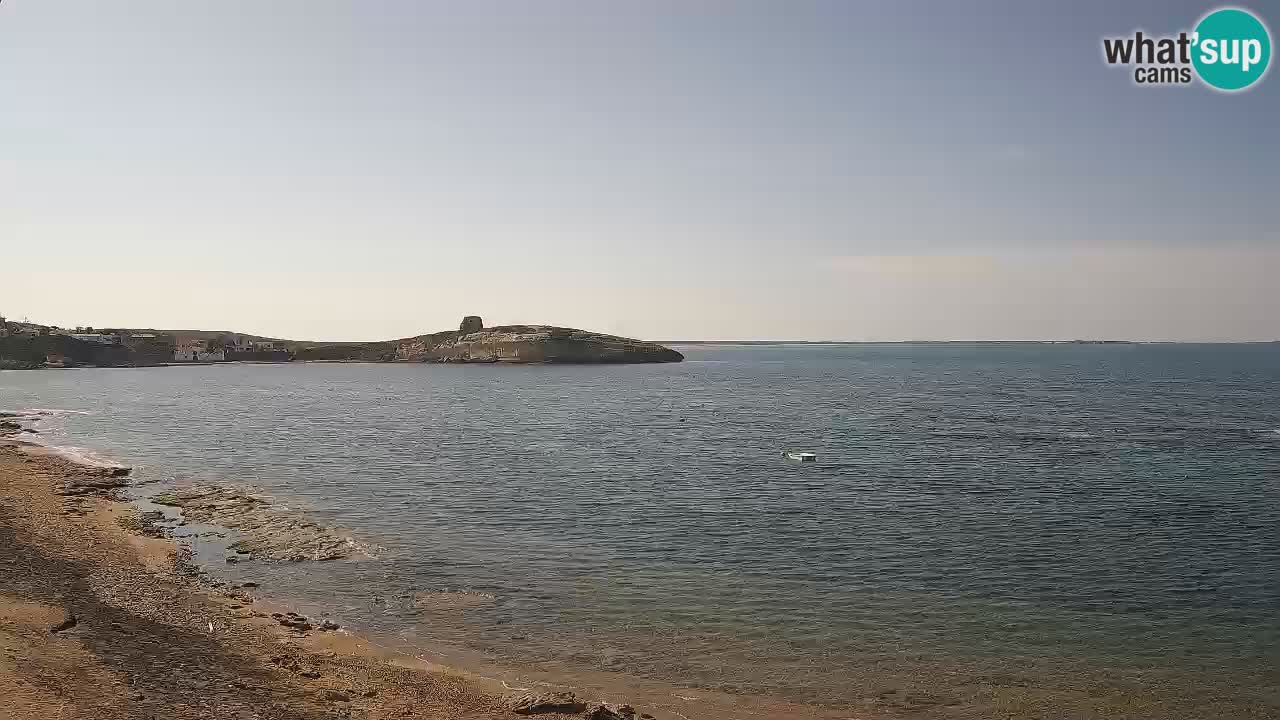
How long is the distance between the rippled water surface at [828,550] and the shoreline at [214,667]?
6.29ft

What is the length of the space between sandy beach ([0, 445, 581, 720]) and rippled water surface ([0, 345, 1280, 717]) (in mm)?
3435

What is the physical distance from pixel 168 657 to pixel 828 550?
1050 inches

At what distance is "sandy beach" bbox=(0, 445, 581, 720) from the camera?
60.8 feet

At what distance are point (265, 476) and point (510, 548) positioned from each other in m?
29.2

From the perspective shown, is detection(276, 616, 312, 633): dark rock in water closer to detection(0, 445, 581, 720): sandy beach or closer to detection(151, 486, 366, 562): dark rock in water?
detection(0, 445, 581, 720): sandy beach

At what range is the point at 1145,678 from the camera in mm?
23406

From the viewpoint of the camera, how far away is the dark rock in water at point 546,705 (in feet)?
65.9

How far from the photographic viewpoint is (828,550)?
3766cm

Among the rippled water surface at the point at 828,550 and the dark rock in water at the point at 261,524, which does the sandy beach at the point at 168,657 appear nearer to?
the rippled water surface at the point at 828,550

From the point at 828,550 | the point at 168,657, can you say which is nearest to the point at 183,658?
the point at 168,657

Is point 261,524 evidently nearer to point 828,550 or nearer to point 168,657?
point 168,657

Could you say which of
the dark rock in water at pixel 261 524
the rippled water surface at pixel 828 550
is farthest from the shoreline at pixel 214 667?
the dark rock in water at pixel 261 524

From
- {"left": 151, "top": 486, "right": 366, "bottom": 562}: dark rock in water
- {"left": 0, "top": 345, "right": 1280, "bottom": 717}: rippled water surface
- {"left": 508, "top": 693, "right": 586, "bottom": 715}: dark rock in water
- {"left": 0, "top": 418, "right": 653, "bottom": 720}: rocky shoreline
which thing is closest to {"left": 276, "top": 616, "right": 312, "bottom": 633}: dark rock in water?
{"left": 0, "top": 418, "right": 653, "bottom": 720}: rocky shoreline

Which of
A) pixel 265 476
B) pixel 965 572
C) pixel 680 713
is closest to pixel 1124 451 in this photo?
pixel 965 572
